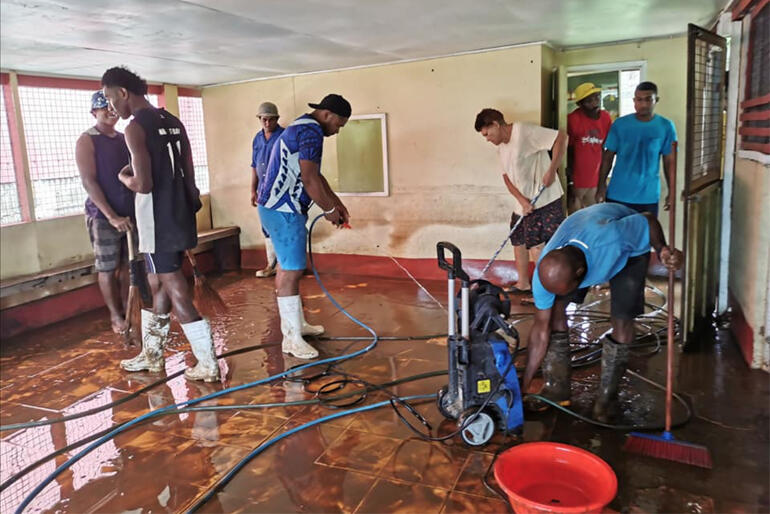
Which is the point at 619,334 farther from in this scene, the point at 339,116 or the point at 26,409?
the point at 26,409

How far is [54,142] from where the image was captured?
5207mm

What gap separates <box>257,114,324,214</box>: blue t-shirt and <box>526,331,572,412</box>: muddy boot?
1801 mm

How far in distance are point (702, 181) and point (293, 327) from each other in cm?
292

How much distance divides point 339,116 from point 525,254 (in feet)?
7.10

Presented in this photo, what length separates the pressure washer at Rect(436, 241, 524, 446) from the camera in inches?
97.9

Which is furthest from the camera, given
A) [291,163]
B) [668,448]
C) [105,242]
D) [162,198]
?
[105,242]

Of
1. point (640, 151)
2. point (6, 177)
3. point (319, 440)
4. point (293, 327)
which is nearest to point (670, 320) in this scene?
point (319, 440)

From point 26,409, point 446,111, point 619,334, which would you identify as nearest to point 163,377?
point 26,409

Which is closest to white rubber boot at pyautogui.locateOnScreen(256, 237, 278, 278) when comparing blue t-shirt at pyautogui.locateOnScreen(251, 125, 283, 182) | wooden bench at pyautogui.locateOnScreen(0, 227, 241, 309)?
wooden bench at pyautogui.locateOnScreen(0, 227, 241, 309)

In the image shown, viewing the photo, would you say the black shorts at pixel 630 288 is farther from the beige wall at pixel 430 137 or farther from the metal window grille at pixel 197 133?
the metal window grille at pixel 197 133

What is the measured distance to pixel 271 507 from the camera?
2.30 m

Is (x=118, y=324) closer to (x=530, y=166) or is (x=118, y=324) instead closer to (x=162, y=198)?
(x=162, y=198)

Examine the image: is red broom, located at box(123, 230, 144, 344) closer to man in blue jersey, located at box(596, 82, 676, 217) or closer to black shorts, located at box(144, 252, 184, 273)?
black shorts, located at box(144, 252, 184, 273)

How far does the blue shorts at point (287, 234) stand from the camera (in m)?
3.75
